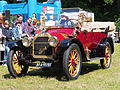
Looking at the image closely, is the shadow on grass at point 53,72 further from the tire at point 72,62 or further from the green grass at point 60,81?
the tire at point 72,62

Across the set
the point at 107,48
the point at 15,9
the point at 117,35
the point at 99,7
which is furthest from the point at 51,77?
the point at 99,7

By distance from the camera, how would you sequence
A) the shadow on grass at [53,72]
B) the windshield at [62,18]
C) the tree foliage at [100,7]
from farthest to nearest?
the tree foliage at [100,7]
the windshield at [62,18]
the shadow on grass at [53,72]

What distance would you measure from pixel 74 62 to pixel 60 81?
59 centimetres

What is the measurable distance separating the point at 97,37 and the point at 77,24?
91cm

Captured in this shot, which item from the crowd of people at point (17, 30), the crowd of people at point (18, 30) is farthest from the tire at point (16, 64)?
the crowd of people at point (17, 30)

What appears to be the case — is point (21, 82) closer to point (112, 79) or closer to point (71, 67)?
point (71, 67)

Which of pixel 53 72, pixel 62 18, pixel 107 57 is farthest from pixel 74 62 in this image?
pixel 107 57

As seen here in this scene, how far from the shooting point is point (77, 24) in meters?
8.09

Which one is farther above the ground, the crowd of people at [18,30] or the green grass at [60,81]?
the crowd of people at [18,30]

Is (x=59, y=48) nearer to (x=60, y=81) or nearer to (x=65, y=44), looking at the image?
(x=65, y=44)

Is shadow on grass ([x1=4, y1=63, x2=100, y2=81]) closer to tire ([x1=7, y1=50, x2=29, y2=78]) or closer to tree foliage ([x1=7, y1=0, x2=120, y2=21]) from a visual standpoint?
tire ([x1=7, y1=50, x2=29, y2=78])

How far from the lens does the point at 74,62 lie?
23.7ft

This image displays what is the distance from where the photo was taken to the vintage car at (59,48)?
7.09m

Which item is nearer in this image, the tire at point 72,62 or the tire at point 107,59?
the tire at point 72,62
